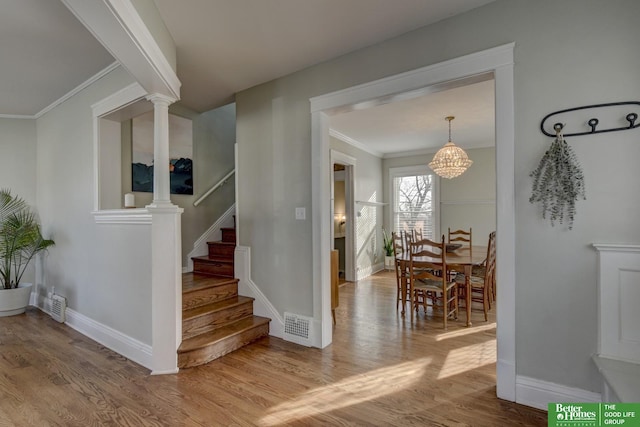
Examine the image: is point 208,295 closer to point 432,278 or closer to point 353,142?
point 432,278

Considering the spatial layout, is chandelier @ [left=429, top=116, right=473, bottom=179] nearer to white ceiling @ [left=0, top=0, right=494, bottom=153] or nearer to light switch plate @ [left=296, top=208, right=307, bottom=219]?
white ceiling @ [left=0, top=0, right=494, bottom=153]

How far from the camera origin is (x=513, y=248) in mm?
1953

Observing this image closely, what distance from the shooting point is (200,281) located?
336 cm

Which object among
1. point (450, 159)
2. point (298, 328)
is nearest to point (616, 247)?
point (298, 328)

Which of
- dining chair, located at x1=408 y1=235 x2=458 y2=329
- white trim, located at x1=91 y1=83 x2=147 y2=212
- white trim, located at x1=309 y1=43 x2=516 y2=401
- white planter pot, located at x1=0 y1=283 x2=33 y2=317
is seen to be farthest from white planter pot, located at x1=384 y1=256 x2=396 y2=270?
white planter pot, located at x1=0 y1=283 x2=33 y2=317

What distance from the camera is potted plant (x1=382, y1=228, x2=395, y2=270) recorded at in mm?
6691

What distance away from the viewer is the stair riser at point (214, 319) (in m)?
2.67

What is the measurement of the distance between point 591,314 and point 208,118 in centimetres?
454

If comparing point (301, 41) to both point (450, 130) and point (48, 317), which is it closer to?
point (450, 130)

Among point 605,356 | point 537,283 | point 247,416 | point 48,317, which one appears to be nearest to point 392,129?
point 537,283

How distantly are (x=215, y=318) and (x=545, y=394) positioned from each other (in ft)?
8.45

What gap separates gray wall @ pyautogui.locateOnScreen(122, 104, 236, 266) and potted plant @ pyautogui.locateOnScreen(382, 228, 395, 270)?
3592 millimetres

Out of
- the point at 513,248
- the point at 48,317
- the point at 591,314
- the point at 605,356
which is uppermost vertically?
the point at 513,248

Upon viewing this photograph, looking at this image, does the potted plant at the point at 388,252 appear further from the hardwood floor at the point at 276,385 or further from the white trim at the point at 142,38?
the white trim at the point at 142,38
